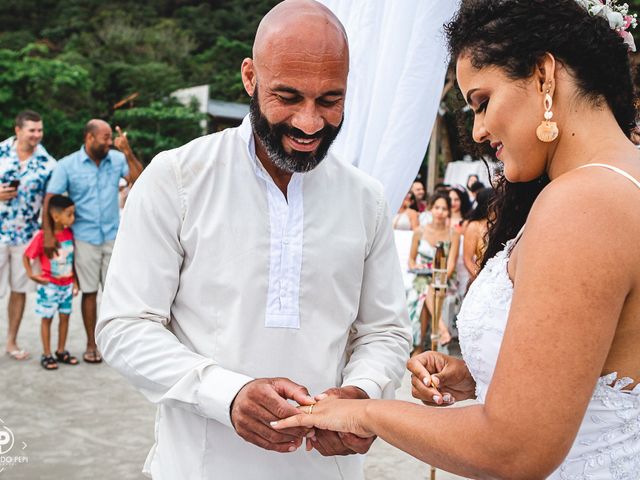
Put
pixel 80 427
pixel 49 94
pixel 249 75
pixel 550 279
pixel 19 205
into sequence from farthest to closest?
pixel 49 94, pixel 19 205, pixel 80 427, pixel 249 75, pixel 550 279

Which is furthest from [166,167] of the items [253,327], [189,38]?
[189,38]

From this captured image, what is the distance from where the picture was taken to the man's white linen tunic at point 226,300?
77.9 inches

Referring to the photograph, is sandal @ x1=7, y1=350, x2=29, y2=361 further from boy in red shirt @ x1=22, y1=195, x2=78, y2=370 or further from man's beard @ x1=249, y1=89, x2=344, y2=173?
man's beard @ x1=249, y1=89, x2=344, y2=173

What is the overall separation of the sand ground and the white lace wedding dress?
3116mm

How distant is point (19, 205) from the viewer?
671 cm

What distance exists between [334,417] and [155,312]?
24.6 inches

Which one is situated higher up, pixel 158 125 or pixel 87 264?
pixel 158 125

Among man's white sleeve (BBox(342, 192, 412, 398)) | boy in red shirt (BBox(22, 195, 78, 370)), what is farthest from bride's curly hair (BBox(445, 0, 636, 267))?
boy in red shirt (BBox(22, 195, 78, 370))

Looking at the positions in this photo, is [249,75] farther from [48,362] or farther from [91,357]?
[91,357]

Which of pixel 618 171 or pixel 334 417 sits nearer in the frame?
pixel 618 171

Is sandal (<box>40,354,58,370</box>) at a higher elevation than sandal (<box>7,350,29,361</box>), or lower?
higher

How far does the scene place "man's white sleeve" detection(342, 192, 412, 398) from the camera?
223 centimetres

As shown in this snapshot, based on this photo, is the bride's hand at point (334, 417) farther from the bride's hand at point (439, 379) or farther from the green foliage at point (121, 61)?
the green foliage at point (121, 61)

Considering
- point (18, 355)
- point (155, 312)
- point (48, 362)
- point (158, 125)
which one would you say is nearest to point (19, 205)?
point (18, 355)
